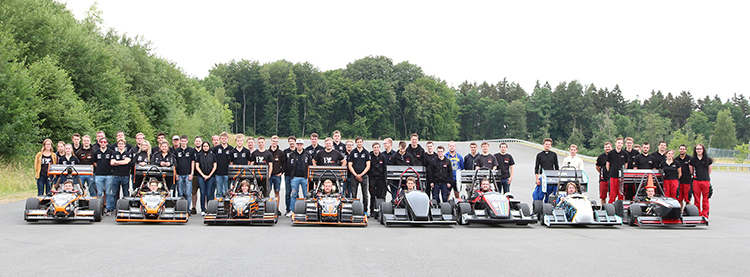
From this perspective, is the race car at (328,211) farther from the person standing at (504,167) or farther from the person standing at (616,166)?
the person standing at (616,166)

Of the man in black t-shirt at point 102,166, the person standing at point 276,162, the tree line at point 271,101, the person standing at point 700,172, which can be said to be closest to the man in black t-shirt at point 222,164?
the person standing at point 276,162

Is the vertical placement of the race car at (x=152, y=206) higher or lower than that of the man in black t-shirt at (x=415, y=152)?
lower

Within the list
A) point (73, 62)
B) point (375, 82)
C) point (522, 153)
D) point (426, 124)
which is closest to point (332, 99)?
point (375, 82)

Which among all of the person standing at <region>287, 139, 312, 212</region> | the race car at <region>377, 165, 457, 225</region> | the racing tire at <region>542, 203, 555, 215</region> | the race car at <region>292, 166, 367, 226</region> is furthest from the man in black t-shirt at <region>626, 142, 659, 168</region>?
the person standing at <region>287, 139, 312, 212</region>

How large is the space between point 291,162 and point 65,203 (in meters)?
5.95

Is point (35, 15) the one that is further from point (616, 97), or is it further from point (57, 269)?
point (616, 97)

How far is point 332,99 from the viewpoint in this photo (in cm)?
11675

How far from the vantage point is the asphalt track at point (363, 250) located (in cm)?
901

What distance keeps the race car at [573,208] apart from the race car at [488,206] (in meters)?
0.53

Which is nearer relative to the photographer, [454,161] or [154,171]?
[154,171]

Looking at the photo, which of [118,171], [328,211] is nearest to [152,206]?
[118,171]

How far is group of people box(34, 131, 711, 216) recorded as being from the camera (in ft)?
54.0

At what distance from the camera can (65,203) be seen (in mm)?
14328

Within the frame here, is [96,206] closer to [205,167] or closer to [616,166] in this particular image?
[205,167]
